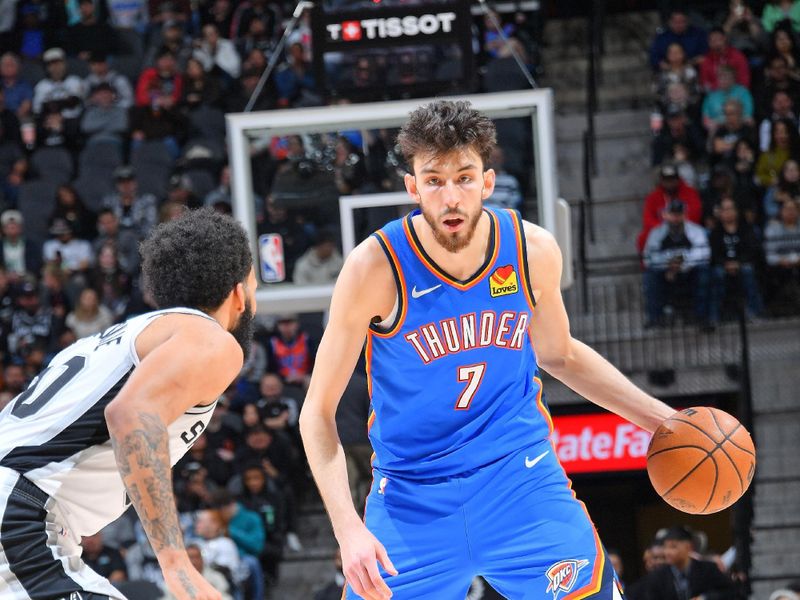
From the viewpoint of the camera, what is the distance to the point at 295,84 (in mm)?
9648

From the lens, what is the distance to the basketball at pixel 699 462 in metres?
4.64

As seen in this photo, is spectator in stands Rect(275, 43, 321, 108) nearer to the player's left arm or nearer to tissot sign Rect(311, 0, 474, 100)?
tissot sign Rect(311, 0, 474, 100)

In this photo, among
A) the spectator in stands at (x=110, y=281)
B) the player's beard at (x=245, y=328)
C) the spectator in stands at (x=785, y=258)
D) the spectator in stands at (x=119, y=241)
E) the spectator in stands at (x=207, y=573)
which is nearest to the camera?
the player's beard at (x=245, y=328)

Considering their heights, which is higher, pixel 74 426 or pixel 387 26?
pixel 387 26

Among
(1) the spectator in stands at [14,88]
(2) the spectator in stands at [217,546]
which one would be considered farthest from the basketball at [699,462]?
(1) the spectator in stands at [14,88]

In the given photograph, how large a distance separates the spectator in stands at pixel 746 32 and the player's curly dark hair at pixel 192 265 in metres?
10.8

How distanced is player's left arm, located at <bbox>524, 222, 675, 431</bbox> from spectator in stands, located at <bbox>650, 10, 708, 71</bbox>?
956 cm

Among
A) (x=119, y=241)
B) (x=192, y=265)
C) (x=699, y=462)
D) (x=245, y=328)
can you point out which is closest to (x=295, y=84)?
(x=119, y=241)

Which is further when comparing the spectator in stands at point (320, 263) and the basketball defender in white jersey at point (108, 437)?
the spectator in stands at point (320, 263)

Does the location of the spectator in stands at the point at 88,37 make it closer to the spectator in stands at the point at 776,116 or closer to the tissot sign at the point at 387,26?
the tissot sign at the point at 387,26

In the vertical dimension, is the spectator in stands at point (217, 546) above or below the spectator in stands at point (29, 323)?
below

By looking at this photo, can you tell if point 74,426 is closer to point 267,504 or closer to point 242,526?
point 242,526

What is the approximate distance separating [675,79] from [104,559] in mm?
7210

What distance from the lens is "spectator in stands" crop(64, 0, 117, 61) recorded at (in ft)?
51.4
